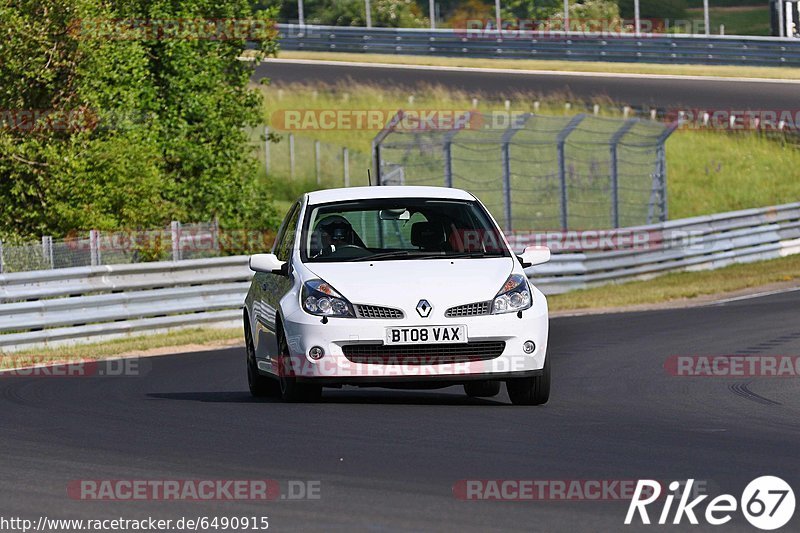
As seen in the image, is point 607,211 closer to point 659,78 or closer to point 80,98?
point 659,78

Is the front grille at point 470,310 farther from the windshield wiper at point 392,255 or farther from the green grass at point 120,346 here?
the green grass at point 120,346

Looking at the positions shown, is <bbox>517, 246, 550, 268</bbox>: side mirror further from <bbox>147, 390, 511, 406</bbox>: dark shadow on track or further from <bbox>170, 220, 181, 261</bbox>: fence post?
→ <bbox>170, 220, 181, 261</bbox>: fence post

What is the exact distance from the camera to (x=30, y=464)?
8.52 meters

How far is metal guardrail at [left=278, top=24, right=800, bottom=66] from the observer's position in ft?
149

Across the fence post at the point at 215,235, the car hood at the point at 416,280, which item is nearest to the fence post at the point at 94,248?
the fence post at the point at 215,235

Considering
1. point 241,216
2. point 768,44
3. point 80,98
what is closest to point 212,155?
point 241,216

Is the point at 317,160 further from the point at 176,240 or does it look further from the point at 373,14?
the point at 373,14

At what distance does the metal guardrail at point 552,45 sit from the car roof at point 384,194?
3448cm

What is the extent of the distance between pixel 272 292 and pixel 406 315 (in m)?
1.49

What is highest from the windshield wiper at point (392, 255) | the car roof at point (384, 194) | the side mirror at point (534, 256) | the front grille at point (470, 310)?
the car roof at point (384, 194)

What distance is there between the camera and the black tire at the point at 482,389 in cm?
1212

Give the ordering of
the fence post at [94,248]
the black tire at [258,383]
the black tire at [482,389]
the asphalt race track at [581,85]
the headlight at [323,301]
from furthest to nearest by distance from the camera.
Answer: the asphalt race track at [581,85], the fence post at [94,248], the black tire at [258,383], the black tire at [482,389], the headlight at [323,301]

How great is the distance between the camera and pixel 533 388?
36.1 ft

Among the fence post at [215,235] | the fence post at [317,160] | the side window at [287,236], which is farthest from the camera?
the fence post at [317,160]
